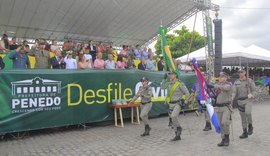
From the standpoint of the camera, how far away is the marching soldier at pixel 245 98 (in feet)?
26.1

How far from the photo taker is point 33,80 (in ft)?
27.0

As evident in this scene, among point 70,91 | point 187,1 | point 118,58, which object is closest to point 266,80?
point 187,1

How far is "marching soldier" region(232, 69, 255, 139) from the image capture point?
7.96m

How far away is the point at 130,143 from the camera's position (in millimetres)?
7371

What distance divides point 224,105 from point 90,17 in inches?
517

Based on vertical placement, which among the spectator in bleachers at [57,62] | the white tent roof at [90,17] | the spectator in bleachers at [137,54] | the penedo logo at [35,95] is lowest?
the penedo logo at [35,95]

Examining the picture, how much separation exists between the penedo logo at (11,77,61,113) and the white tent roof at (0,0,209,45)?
8.64 m

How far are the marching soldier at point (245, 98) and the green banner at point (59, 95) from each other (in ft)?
13.0

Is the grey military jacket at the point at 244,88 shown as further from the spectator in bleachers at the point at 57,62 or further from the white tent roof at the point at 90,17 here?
the white tent roof at the point at 90,17

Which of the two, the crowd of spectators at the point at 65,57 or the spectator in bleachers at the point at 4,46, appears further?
the spectator in bleachers at the point at 4,46

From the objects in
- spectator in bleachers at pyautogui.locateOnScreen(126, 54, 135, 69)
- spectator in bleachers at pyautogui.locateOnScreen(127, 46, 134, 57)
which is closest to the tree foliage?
spectator in bleachers at pyautogui.locateOnScreen(127, 46, 134, 57)

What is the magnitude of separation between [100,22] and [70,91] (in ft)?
36.3

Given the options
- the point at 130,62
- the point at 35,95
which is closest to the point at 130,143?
the point at 35,95

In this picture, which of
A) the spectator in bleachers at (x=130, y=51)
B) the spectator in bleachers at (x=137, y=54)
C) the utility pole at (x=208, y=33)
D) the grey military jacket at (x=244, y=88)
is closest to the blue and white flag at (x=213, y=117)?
the grey military jacket at (x=244, y=88)
